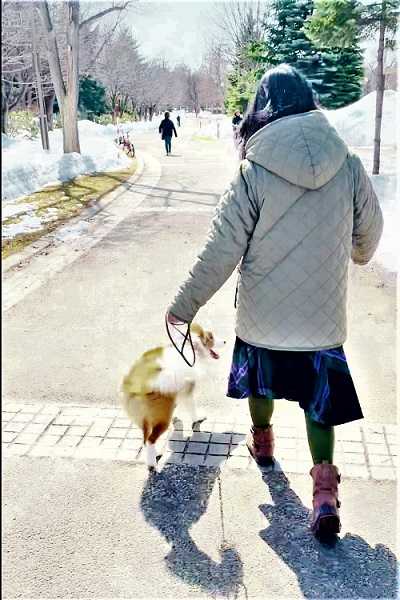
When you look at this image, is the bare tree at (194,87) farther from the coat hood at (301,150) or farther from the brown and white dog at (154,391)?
the coat hood at (301,150)

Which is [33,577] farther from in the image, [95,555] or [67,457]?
[67,457]

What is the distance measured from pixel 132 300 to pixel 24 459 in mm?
2901

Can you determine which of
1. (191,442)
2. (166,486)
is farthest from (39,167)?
(166,486)

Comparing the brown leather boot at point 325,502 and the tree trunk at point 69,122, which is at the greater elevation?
the tree trunk at point 69,122

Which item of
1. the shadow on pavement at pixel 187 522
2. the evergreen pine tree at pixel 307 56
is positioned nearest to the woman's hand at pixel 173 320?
the shadow on pavement at pixel 187 522

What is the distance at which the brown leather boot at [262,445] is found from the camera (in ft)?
9.96

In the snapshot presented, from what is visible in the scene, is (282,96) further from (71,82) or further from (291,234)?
(71,82)

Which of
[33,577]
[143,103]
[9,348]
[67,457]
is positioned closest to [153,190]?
[9,348]

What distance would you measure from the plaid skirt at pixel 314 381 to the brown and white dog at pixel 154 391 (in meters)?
0.56

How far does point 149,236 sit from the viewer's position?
876 centimetres

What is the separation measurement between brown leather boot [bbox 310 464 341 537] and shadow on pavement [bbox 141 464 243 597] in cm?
41

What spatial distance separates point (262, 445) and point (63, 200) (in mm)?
9691

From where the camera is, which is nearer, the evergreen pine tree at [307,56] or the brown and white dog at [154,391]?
the brown and white dog at [154,391]

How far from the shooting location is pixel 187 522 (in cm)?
269
